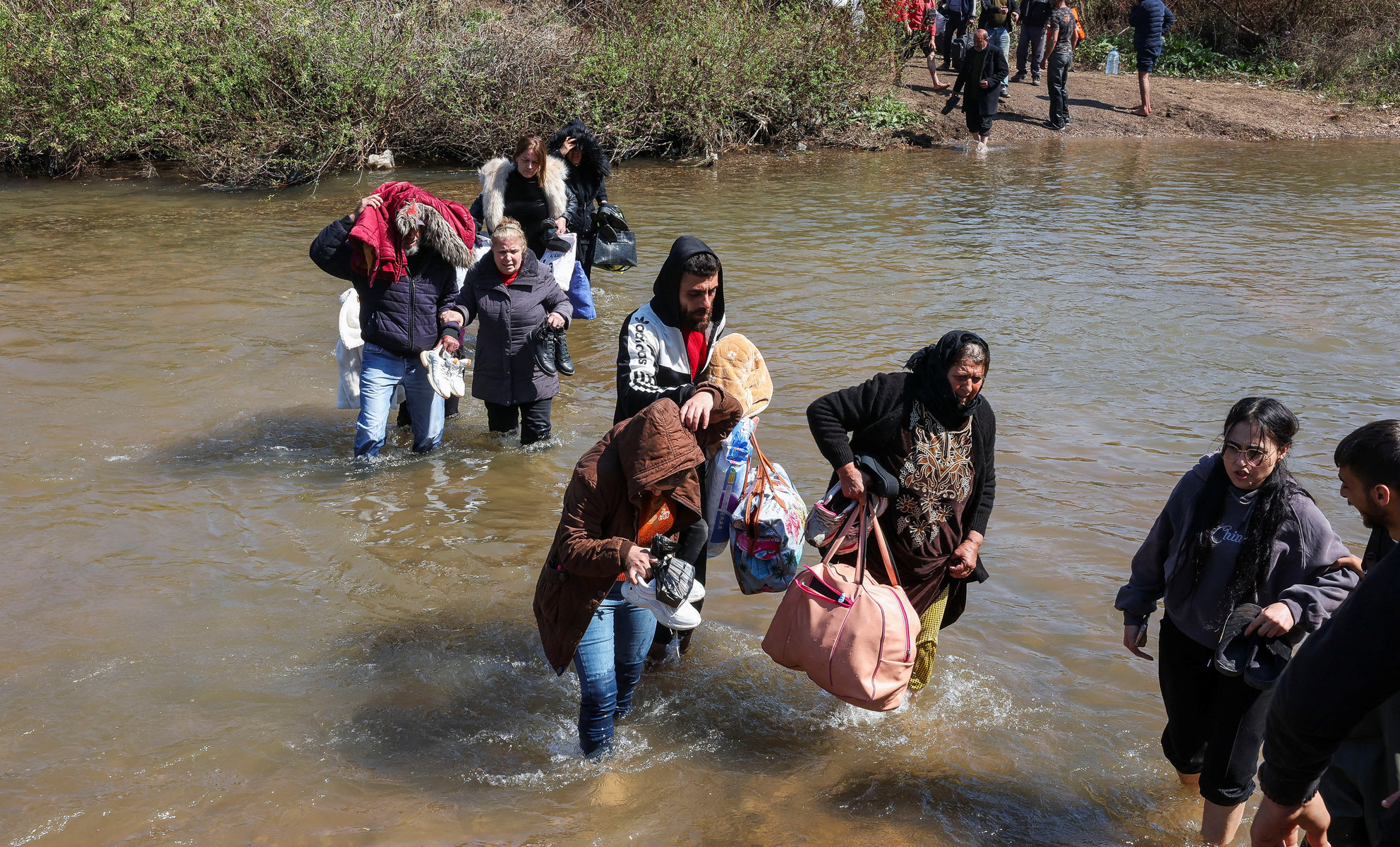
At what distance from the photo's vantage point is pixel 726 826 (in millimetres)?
3826

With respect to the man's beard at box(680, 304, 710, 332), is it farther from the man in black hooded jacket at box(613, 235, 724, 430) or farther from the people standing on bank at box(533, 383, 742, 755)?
the people standing on bank at box(533, 383, 742, 755)

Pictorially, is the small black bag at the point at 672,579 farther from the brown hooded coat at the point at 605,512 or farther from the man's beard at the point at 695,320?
the man's beard at the point at 695,320

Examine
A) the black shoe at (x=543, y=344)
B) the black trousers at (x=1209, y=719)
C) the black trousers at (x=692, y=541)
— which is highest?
the black shoe at (x=543, y=344)

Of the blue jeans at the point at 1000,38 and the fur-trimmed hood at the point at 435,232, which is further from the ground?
the blue jeans at the point at 1000,38

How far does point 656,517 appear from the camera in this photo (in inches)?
143

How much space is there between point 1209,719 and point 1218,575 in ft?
1.68

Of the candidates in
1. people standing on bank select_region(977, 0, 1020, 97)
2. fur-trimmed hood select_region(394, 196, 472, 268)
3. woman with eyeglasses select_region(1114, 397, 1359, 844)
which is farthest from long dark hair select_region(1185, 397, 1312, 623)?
people standing on bank select_region(977, 0, 1020, 97)

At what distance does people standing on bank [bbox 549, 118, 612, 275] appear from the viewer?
28.5 ft

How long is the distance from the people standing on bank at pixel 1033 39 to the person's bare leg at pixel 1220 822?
66.4 ft

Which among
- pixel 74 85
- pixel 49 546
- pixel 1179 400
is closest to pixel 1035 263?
pixel 1179 400

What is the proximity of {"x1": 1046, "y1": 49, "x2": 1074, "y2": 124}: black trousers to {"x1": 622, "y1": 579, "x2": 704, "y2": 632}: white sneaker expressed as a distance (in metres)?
19.9

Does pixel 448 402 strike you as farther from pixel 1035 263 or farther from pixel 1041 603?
pixel 1035 263

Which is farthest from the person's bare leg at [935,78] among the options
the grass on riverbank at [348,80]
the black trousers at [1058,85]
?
the grass on riverbank at [348,80]

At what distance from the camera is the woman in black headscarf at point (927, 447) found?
3961 millimetres
